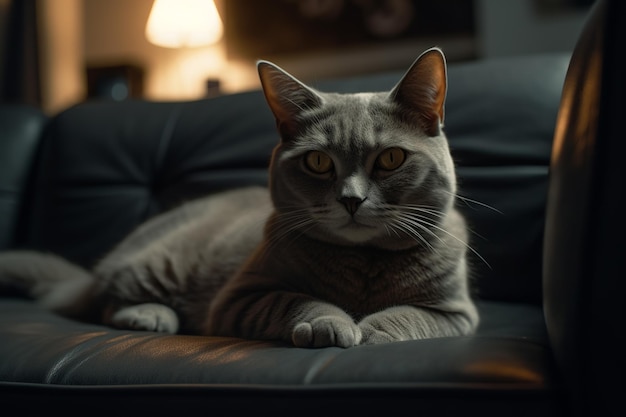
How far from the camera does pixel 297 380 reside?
733 mm

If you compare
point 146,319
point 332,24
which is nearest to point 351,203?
point 146,319

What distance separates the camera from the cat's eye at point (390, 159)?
0.99 metres

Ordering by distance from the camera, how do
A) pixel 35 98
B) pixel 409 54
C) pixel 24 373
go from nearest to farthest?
pixel 24 373
pixel 409 54
pixel 35 98

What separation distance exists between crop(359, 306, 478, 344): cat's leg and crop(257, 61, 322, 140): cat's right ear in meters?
0.38

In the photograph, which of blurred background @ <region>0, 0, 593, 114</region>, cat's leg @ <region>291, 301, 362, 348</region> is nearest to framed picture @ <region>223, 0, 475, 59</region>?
blurred background @ <region>0, 0, 593, 114</region>

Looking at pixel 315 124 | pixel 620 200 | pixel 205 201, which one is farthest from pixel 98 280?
pixel 620 200

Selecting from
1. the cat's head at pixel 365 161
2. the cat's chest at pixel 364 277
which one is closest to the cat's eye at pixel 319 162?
the cat's head at pixel 365 161

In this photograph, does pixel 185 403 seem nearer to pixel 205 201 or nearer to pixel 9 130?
pixel 205 201

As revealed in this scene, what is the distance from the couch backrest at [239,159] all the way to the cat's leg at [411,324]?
0.36 meters

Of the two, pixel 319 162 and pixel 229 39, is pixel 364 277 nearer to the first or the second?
pixel 319 162

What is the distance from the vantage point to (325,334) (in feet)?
2.83

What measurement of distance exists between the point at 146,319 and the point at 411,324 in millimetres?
540

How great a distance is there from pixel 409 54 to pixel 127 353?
2.06 metres

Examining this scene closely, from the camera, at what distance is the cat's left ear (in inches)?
39.3
